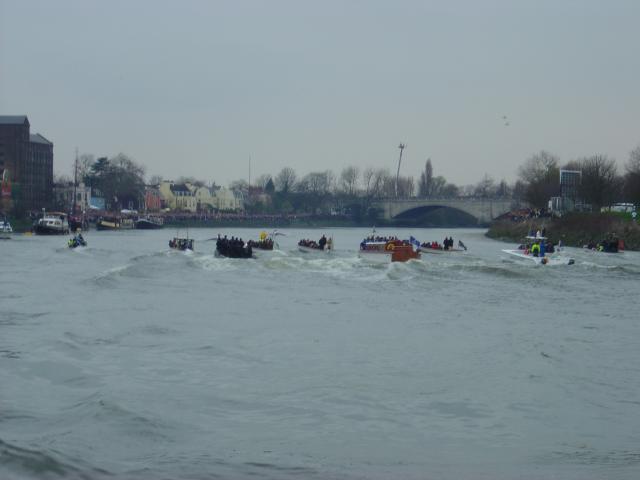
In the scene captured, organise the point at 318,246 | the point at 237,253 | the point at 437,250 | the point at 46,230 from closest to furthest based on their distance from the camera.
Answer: the point at 237,253 → the point at 437,250 → the point at 318,246 → the point at 46,230

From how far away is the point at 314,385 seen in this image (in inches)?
709

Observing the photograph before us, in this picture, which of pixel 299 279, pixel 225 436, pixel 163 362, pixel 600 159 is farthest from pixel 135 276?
pixel 600 159

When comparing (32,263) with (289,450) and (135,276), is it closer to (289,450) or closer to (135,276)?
(135,276)

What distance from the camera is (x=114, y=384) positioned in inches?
691

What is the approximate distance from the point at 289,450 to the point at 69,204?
166805 mm

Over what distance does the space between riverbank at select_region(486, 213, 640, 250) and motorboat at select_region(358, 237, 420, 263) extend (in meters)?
31.5

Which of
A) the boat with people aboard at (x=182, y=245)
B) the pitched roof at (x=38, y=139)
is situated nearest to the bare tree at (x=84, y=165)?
the pitched roof at (x=38, y=139)

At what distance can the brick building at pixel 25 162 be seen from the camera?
496 ft

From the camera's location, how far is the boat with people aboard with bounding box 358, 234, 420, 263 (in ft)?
177

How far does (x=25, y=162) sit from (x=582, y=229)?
102 m

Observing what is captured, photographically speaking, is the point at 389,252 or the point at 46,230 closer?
the point at 389,252

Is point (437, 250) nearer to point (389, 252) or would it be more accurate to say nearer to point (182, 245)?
point (389, 252)

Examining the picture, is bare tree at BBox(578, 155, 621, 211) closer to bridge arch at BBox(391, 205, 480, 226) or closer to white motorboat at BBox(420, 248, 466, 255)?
white motorboat at BBox(420, 248, 466, 255)

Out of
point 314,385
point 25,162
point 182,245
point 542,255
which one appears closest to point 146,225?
point 25,162
